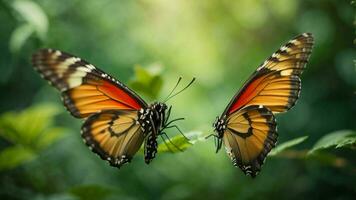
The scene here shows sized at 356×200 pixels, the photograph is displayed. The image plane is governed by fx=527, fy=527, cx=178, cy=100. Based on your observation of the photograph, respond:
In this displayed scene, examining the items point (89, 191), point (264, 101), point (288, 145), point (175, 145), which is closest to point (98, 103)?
point (89, 191)

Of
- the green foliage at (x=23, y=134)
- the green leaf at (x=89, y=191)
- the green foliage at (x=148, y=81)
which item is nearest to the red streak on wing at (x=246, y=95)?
the green foliage at (x=148, y=81)

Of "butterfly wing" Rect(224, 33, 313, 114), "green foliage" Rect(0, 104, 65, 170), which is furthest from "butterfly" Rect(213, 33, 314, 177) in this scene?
"green foliage" Rect(0, 104, 65, 170)

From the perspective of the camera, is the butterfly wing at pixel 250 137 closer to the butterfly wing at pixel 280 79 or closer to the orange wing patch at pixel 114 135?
the butterfly wing at pixel 280 79

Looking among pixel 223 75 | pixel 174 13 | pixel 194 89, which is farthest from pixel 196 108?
pixel 174 13

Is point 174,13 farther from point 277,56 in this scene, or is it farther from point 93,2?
point 277,56

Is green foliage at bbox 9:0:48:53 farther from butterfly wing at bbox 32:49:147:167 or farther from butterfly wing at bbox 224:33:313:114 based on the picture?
butterfly wing at bbox 224:33:313:114

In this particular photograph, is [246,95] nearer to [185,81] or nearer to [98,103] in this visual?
[98,103]
